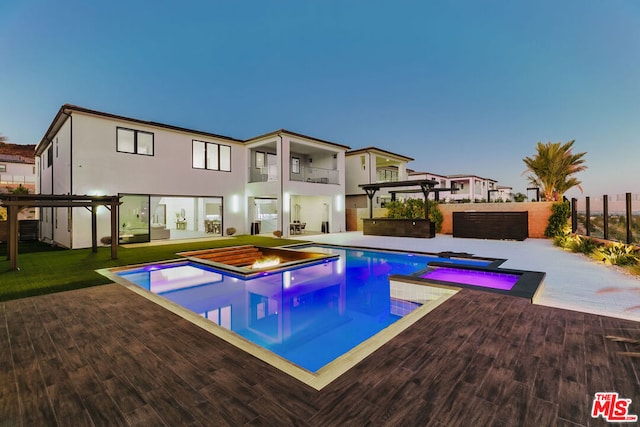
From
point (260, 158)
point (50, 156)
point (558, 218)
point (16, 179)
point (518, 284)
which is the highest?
point (260, 158)

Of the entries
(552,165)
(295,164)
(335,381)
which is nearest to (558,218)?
(552,165)

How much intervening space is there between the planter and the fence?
20.6ft

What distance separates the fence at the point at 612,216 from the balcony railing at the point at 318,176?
12.7 m

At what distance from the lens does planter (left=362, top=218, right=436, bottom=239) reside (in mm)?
15883

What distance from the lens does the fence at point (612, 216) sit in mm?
8461

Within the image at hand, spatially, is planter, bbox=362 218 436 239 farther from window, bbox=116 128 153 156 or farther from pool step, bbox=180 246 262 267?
window, bbox=116 128 153 156

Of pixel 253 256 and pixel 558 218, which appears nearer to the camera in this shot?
pixel 253 256

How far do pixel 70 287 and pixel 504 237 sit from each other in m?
16.6

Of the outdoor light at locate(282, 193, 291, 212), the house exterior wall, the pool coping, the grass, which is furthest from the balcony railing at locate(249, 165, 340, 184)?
the grass

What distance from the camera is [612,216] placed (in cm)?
963

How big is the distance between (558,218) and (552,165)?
6.55 meters

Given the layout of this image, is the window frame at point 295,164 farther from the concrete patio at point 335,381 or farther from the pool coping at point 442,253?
the concrete patio at point 335,381

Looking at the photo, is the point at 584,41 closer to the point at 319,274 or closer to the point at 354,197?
the point at 354,197

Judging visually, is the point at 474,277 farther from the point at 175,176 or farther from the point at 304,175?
the point at 175,176
